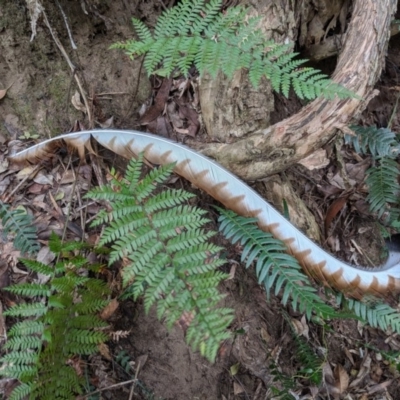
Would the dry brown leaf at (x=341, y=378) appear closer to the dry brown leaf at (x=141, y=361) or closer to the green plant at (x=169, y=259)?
the dry brown leaf at (x=141, y=361)

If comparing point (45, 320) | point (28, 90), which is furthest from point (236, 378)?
point (28, 90)

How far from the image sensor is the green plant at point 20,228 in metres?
2.50

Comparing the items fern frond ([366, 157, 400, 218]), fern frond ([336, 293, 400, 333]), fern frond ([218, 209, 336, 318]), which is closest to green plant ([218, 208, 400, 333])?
fern frond ([218, 209, 336, 318])

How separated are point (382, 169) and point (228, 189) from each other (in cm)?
158

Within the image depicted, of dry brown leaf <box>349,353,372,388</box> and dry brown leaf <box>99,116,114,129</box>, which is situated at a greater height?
dry brown leaf <box>99,116,114,129</box>

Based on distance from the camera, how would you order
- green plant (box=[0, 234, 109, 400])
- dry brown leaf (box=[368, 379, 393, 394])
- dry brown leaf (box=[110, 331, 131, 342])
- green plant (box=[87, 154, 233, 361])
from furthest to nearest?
dry brown leaf (box=[368, 379, 393, 394])
dry brown leaf (box=[110, 331, 131, 342])
green plant (box=[0, 234, 109, 400])
green plant (box=[87, 154, 233, 361])

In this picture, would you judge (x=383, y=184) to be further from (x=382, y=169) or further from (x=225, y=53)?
(x=225, y=53)

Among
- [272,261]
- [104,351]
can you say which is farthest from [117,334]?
[272,261]

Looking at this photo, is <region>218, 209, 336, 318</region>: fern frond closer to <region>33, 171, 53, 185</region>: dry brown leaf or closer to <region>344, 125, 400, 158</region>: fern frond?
<region>33, 171, 53, 185</region>: dry brown leaf

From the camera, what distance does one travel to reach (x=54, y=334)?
2.13 metres

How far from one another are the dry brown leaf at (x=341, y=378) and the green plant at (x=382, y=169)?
121cm

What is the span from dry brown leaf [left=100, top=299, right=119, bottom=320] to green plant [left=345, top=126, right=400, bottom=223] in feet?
6.87

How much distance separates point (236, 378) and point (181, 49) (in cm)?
204

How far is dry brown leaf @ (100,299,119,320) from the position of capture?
2.51 meters
